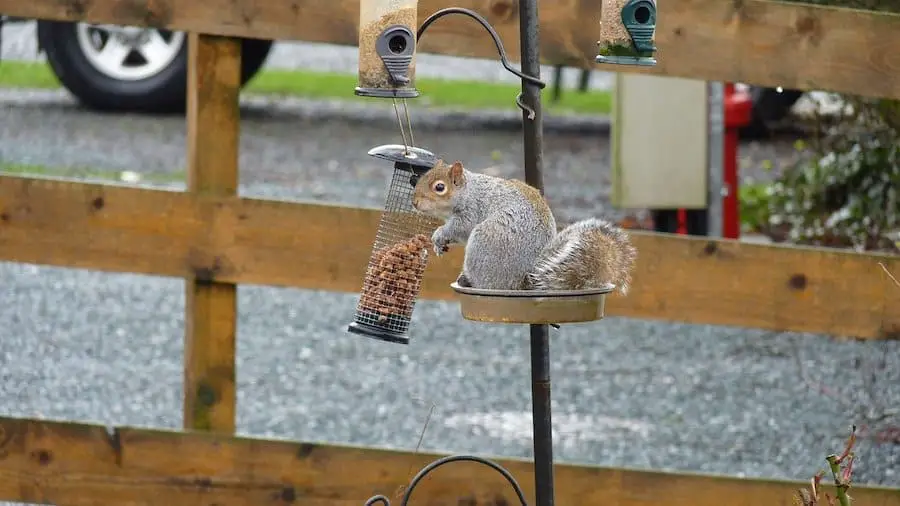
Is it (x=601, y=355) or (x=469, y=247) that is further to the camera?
(x=601, y=355)

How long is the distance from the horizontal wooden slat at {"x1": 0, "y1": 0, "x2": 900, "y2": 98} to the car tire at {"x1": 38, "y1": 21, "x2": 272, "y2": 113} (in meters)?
5.68

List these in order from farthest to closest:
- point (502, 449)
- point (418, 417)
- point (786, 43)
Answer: point (418, 417) → point (502, 449) → point (786, 43)

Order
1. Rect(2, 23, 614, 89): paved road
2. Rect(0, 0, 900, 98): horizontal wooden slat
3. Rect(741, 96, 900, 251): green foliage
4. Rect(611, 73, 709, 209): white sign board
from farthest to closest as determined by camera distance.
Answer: Rect(2, 23, 614, 89): paved road < Rect(611, 73, 709, 209): white sign board < Rect(741, 96, 900, 251): green foliage < Rect(0, 0, 900, 98): horizontal wooden slat

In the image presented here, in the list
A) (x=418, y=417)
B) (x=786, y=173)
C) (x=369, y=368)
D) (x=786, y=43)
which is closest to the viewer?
(x=786, y=43)

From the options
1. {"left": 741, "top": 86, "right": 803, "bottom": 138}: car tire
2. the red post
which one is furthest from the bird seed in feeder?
{"left": 741, "top": 86, "right": 803, "bottom": 138}: car tire

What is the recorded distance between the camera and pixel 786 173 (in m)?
6.49

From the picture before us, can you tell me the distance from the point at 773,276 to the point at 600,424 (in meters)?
1.55

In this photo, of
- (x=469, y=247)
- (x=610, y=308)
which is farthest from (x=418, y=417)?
(x=469, y=247)

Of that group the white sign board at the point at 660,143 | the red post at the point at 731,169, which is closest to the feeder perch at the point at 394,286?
the white sign board at the point at 660,143

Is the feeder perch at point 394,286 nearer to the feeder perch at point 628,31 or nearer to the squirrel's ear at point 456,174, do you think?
the squirrel's ear at point 456,174

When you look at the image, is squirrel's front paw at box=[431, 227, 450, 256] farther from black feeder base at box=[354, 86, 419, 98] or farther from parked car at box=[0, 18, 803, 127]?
parked car at box=[0, 18, 803, 127]

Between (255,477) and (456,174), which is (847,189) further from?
(456,174)

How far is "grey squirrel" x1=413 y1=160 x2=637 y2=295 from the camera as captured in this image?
76.8 inches

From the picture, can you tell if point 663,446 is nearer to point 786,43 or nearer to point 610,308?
point 610,308
